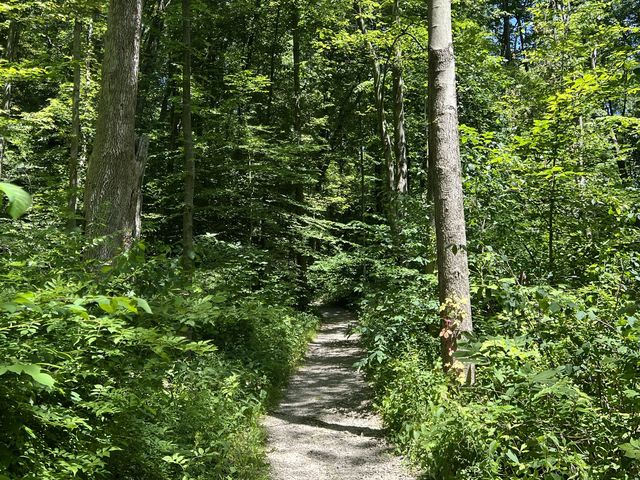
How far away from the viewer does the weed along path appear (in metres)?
5.38

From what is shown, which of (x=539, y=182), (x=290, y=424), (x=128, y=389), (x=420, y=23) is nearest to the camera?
(x=128, y=389)

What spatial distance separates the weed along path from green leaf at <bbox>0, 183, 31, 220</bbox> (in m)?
5.12

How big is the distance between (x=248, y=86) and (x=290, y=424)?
29.5ft

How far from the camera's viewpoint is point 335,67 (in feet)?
71.5

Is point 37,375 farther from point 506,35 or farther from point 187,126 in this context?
point 506,35

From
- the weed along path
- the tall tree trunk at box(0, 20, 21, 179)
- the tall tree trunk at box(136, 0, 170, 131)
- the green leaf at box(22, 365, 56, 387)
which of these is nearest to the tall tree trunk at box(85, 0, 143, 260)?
the weed along path

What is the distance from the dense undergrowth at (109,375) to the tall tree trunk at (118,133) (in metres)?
0.87

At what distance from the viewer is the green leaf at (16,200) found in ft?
2.94

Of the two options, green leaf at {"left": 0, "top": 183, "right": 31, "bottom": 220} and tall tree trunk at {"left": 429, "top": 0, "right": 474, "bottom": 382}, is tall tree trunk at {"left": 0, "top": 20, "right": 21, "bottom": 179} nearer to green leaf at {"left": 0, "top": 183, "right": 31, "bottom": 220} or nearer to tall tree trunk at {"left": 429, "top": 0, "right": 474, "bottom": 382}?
tall tree trunk at {"left": 429, "top": 0, "right": 474, "bottom": 382}

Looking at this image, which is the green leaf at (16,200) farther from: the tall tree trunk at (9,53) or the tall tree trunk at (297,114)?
the tall tree trunk at (297,114)

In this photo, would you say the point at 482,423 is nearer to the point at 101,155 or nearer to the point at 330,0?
the point at 101,155

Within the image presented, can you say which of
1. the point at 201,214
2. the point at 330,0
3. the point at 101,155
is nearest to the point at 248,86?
the point at 330,0

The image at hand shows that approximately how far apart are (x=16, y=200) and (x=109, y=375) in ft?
8.17

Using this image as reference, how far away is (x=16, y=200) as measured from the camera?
0.90m
